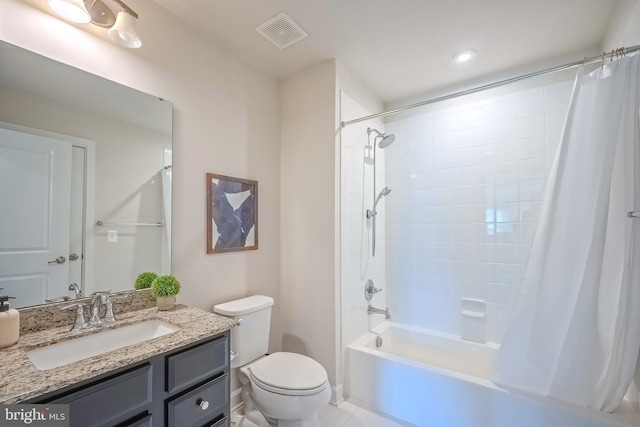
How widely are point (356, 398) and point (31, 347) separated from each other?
1856mm

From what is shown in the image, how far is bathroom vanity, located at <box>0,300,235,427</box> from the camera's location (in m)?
0.83

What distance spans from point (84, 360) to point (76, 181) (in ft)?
2.62

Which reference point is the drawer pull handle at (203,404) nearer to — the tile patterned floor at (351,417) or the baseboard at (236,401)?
the baseboard at (236,401)

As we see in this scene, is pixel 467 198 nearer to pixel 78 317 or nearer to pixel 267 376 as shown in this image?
pixel 267 376

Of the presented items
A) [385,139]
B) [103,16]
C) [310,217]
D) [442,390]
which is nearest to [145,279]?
[310,217]

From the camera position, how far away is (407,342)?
2.47m

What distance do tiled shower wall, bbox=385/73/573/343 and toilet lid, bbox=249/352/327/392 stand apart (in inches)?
A: 49.7

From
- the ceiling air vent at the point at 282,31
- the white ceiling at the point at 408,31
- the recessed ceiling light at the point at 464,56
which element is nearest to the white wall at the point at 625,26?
the white ceiling at the point at 408,31

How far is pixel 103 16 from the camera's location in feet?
4.21

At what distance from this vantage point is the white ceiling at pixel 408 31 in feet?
5.19

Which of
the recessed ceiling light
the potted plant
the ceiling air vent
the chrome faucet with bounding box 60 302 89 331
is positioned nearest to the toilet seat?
the potted plant

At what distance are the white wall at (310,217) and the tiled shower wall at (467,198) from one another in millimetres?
900

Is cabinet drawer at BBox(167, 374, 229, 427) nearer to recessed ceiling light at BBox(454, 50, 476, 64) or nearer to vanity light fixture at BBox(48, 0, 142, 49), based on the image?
vanity light fixture at BBox(48, 0, 142, 49)

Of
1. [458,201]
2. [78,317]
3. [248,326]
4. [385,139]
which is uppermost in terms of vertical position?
[385,139]
